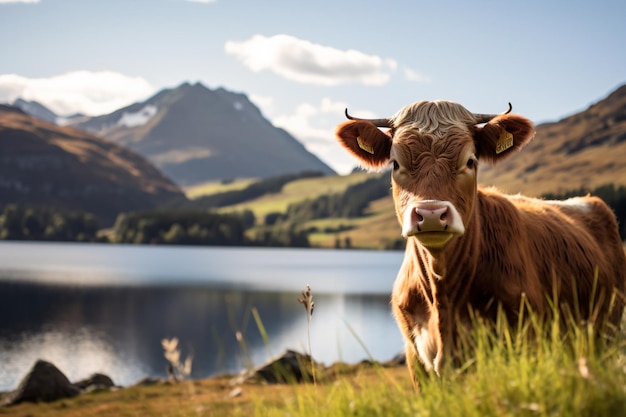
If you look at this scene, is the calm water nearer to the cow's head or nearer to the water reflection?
the water reflection

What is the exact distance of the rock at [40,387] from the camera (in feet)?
92.6

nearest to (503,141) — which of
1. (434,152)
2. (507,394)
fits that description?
(434,152)

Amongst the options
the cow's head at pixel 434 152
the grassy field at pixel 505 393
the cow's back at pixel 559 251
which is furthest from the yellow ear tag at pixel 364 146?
the grassy field at pixel 505 393

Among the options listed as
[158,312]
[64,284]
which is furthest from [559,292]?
[64,284]

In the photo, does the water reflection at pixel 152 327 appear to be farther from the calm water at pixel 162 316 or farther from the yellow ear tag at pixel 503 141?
the yellow ear tag at pixel 503 141

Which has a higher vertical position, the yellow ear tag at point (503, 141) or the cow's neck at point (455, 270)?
the yellow ear tag at point (503, 141)

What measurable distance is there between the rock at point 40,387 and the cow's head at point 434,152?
26238 mm

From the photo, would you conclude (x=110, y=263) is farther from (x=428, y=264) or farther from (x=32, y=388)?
(x=428, y=264)

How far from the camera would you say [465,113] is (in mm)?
6180

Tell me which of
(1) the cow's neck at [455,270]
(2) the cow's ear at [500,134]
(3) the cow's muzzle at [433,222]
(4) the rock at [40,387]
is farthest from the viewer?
(4) the rock at [40,387]

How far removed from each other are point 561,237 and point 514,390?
13.7ft

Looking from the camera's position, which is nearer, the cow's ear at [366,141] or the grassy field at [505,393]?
the grassy field at [505,393]

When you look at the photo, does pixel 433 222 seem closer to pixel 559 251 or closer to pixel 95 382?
pixel 559 251

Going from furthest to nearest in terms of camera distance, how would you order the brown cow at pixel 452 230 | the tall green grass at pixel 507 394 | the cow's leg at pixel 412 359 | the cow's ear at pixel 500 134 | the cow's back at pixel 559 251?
Result: the cow's leg at pixel 412 359
the cow's ear at pixel 500 134
the cow's back at pixel 559 251
the brown cow at pixel 452 230
the tall green grass at pixel 507 394
